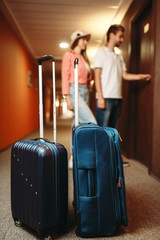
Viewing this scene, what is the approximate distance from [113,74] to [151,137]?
2.46 ft

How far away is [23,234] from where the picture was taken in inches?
49.0

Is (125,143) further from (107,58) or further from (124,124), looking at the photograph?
(107,58)

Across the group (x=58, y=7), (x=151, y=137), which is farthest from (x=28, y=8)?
(x=151, y=137)

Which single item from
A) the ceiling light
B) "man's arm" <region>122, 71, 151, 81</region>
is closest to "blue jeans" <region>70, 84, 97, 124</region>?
"man's arm" <region>122, 71, 151, 81</region>

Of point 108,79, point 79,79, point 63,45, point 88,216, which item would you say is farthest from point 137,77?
point 63,45

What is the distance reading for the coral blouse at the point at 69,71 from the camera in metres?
2.34

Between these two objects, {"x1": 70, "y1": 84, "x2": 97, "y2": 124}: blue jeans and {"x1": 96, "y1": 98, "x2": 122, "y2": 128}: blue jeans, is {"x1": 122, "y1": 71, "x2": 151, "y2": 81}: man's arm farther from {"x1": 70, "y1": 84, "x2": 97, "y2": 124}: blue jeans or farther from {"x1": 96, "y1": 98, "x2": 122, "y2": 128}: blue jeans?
{"x1": 70, "y1": 84, "x2": 97, "y2": 124}: blue jeans

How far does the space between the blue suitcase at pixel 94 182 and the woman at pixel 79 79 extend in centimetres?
113

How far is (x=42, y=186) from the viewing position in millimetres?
1129

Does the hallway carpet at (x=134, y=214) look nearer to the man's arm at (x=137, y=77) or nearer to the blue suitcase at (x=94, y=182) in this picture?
the blue suitcase at (x=94, y=182)

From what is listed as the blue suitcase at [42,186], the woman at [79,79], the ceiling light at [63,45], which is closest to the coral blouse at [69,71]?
the woman at [79,79]

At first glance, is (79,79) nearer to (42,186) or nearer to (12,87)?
(42,186)

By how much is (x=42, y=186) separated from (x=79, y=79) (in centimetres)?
145

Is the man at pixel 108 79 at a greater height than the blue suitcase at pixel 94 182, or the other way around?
the man at pixel 108 79
